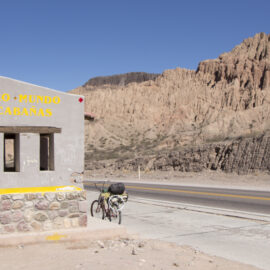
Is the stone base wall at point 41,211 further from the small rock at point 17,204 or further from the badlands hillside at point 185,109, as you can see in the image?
the badlands hillside at point 185,109

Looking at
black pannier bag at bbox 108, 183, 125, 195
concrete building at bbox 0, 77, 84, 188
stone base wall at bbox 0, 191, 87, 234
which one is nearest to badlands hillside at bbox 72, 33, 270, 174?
black pannier bag at bbox 108, 183, 125, 195

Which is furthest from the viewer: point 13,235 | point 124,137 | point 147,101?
point 147,101

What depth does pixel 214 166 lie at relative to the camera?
4025 centimetres

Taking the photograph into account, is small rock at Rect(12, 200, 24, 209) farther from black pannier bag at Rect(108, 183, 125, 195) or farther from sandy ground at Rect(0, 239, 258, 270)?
black pannier bag at Rect(108, 183, 125, 195)

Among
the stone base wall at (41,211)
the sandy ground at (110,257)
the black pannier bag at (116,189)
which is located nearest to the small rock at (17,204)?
the stone base wall at (41,211)

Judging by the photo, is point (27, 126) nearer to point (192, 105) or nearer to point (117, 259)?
point (117, 259)

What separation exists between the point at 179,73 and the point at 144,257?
8575 cm

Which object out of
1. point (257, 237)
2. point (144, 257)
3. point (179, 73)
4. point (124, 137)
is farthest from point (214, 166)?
point (179, 73)

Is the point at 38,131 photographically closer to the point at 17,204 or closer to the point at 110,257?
the point at 17,204

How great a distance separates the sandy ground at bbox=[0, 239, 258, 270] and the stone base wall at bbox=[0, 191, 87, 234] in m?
0.55

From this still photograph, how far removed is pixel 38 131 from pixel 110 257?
332 cm

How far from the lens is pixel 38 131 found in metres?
8.71

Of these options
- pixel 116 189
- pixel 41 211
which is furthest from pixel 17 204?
pixel 116 189

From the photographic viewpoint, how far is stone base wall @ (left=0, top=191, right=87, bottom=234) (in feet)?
26.6
